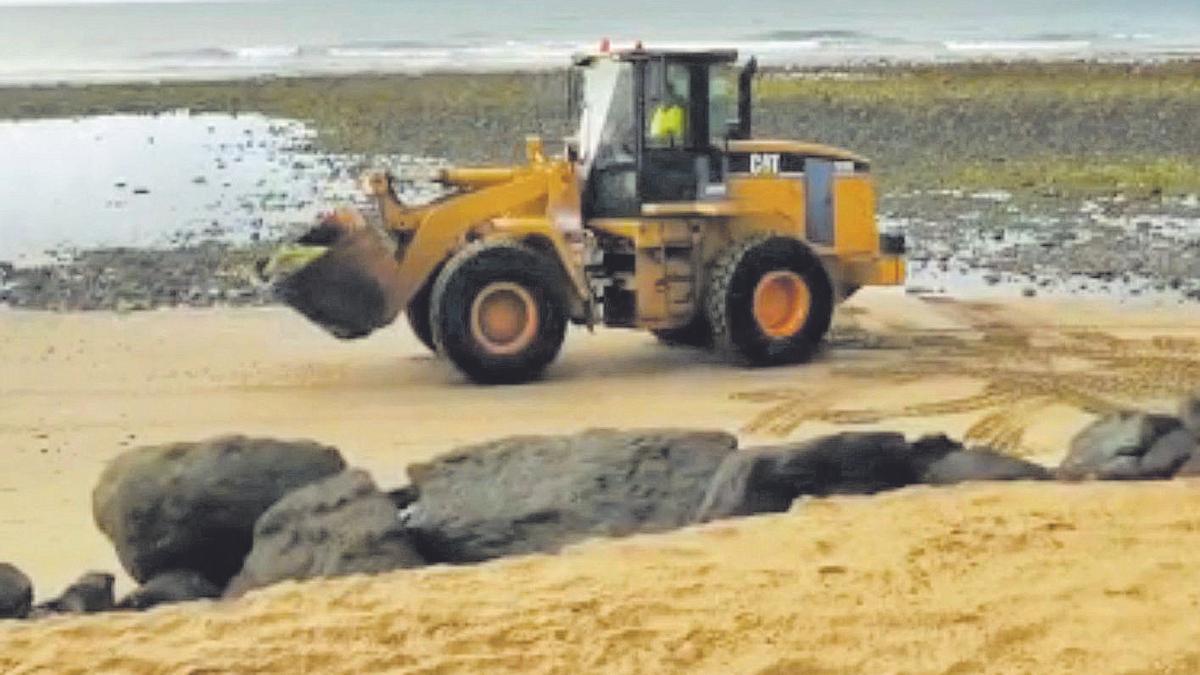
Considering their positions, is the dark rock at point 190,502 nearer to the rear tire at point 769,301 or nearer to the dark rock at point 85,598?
the dark rock at point 85,598

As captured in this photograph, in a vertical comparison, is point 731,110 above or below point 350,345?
above

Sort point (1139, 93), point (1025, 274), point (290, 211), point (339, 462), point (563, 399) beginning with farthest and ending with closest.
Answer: point (1139, 93)
point (290, 211)
point (1025, 274)
point (563, 399)
point (339, 462)

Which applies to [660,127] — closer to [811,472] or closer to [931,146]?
[811,472]

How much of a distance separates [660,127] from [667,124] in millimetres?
62

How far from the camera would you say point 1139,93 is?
144 ft

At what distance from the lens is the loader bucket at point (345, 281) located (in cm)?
1450

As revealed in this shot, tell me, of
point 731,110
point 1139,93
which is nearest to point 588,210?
point 731,110

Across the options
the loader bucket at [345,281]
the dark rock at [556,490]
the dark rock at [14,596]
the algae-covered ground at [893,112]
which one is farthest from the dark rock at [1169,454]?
the algae-covered ground at [893,112]

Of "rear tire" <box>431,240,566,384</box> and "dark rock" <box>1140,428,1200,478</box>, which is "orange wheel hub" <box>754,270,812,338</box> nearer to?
"rear tire" <box>431,240,566,384</box>

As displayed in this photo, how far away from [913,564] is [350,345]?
890cm

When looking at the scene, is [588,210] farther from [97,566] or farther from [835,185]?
[97,566]

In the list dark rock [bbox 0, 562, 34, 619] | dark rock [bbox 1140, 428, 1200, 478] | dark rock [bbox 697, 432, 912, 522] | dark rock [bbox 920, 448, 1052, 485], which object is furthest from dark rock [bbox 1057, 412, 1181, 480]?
dark rock [bbox 0, 562, 34, 619]

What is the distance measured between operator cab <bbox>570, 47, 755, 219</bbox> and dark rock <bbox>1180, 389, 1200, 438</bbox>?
5670 millimetres

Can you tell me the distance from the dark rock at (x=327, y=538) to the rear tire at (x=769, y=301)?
20.9 feet
